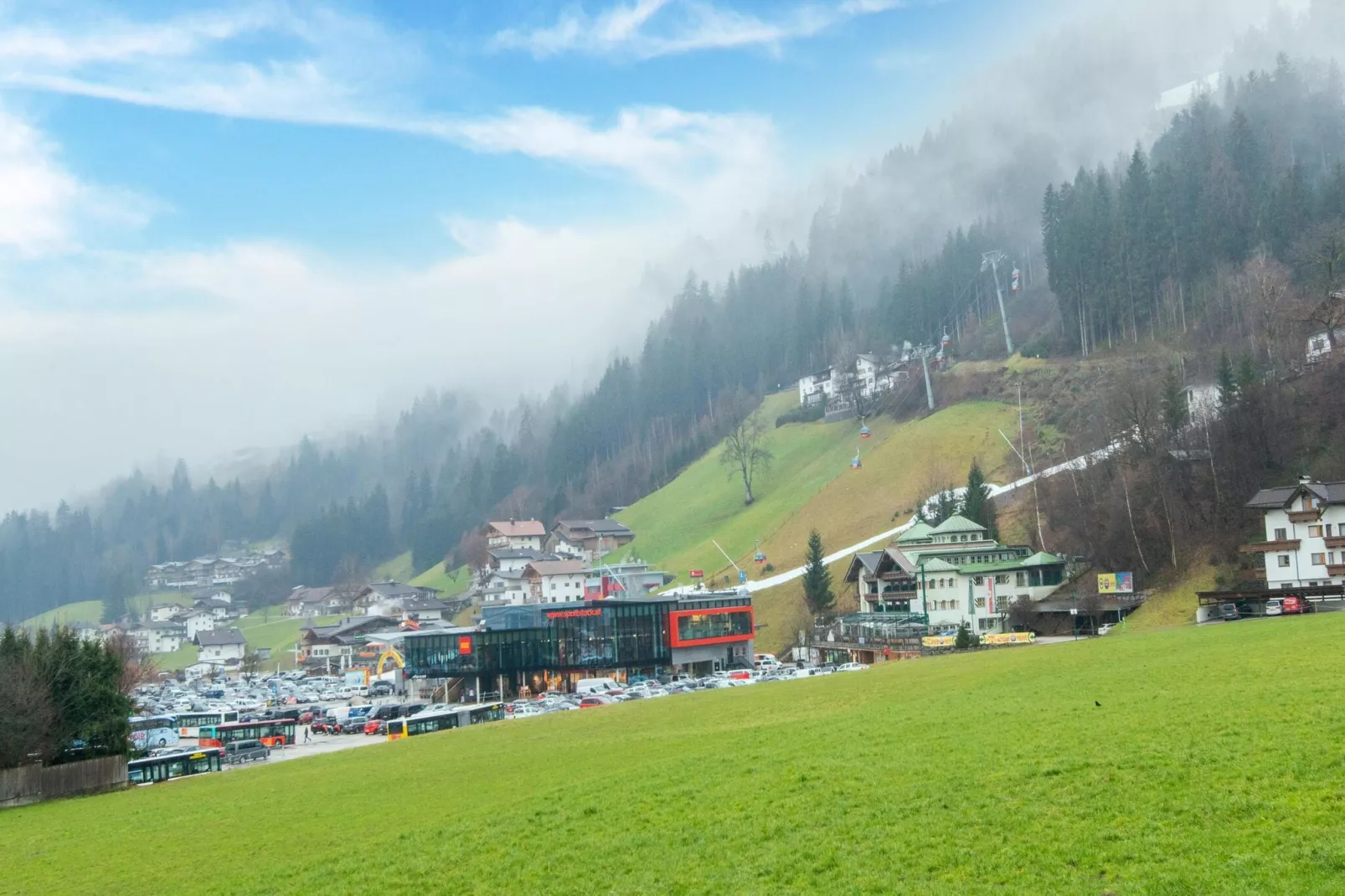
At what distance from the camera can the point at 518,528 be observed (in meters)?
162

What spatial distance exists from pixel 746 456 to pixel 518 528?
42910 millimetres

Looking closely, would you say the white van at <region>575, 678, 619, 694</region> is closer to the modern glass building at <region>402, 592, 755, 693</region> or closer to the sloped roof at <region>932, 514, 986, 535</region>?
the modern glass building at <region>402, 592, 755, 693</region>

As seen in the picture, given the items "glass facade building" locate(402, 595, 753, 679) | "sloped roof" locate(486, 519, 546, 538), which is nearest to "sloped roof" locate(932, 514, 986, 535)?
"glass facade building" locate(402, 595, 753, 679)

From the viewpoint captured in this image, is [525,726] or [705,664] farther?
[705,664]

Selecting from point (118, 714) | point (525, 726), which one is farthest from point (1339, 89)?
point (118, 714)

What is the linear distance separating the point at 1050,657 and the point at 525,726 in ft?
69.2

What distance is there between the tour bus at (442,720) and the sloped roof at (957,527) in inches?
1546

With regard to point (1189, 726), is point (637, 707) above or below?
below

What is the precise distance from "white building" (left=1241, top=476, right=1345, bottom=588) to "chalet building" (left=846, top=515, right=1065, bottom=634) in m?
15.4

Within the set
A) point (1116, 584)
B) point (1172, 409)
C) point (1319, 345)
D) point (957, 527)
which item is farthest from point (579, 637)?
point (1319, 345)

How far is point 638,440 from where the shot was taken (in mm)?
187250

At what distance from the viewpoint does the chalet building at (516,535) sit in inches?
6304

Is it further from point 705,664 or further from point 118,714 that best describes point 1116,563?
point 118,714

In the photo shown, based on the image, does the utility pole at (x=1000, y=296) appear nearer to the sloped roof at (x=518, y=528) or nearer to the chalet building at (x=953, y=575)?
the chalet building at (x=953, y=575)
